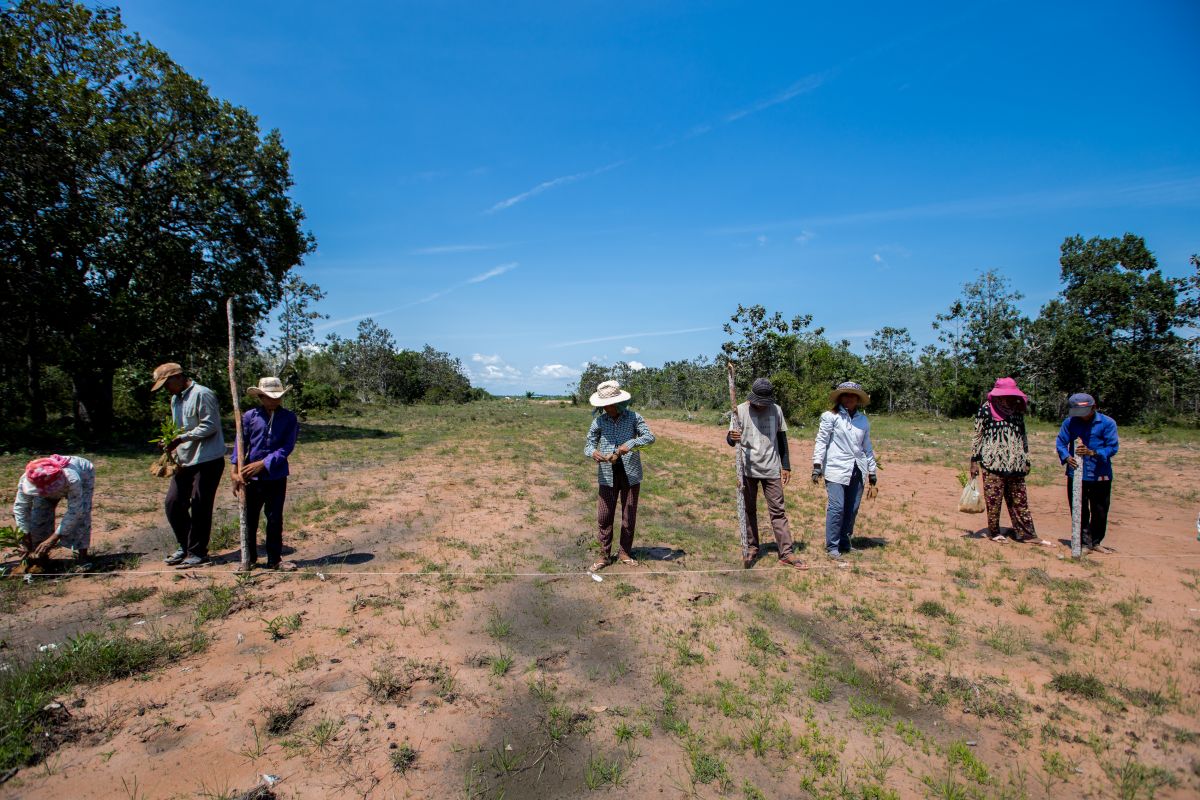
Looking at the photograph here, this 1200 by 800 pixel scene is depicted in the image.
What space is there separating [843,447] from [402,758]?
5.29 metres

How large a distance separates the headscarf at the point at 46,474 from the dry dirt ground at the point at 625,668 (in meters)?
0.91

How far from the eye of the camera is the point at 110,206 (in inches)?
585

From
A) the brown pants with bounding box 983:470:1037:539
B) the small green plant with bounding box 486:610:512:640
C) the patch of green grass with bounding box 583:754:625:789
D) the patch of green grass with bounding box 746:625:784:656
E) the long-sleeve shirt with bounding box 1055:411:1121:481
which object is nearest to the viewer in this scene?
the patch of green grass with bounding box 583:754:625:789

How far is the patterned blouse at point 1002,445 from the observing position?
6.71m

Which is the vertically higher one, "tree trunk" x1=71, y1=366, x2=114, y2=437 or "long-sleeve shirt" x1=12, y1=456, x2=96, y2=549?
"tree trunk" x1=71, y1=366, x2=114, y2=437

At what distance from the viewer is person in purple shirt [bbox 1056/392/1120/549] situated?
6.41 meters

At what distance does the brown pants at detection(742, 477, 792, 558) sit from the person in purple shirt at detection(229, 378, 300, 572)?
4.80 metres

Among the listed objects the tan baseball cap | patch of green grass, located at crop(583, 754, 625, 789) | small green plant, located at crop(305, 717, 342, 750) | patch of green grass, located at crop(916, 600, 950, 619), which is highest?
the tan baseball cap

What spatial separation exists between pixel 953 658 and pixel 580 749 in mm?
2955

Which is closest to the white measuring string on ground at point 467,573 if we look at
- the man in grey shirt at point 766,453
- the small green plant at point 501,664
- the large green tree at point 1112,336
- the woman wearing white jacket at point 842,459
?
the man in grey shirt at point 766,453

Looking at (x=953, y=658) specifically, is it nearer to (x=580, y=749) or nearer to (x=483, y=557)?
(x=580, y=749)

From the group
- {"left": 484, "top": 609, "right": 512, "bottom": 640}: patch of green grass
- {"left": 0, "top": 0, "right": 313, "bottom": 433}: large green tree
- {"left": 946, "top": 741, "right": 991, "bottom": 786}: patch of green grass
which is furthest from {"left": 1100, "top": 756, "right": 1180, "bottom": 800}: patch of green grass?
{"left": 0, "top": 0, "right": 313, "bottom": 433}: large green tree

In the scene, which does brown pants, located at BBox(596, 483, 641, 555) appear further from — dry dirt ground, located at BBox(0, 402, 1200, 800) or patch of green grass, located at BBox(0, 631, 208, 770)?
patch of green grass, located at BBox(0, 631, 208, 770)

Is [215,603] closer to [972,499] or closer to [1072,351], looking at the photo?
[972,499]
